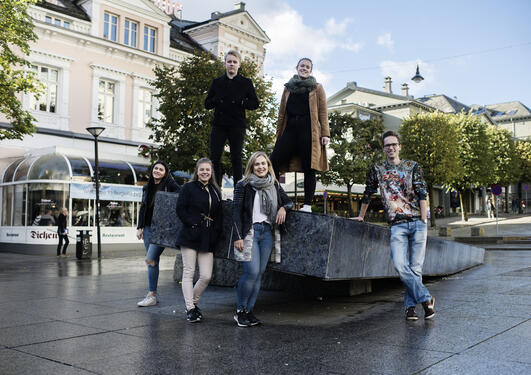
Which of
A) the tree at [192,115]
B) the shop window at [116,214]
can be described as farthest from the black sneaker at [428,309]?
the shop window at [116,214]

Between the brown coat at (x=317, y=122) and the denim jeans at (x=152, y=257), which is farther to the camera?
the denim jeans at (x=152, y=257)

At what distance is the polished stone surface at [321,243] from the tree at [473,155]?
3789 centimetres

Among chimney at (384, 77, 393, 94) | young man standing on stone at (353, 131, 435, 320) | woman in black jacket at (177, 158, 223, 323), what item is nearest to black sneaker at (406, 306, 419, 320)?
young man standing on stone at (353, 131, 435, 320)

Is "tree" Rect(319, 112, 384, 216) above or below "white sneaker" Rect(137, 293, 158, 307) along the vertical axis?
above

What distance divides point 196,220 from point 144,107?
25033mm

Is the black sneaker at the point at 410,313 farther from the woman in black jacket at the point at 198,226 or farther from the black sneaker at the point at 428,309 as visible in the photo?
the woman in black jacket at the point at 198,226

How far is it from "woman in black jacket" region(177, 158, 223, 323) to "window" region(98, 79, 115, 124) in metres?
23.3

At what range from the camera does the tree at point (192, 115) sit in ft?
69.8

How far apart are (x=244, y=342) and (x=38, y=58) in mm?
24168

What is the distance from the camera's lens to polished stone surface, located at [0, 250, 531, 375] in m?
3.82

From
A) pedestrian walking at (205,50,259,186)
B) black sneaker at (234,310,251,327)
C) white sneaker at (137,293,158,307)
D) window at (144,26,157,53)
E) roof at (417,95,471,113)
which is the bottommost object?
white sneaker at (137,293,158,307)

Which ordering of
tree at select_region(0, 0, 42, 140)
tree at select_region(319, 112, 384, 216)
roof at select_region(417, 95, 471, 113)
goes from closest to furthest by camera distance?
tree at select_region(0, 0, 42, 140) < tree at select_region(319, 112, 384, 216) < roof at select_region(417, 95, 471, 113)

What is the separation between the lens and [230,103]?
685 cm

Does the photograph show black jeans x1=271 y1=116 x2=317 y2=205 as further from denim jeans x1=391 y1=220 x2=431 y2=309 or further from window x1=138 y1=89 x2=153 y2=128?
window x1=138 y1=89 x2=153 y2=128
